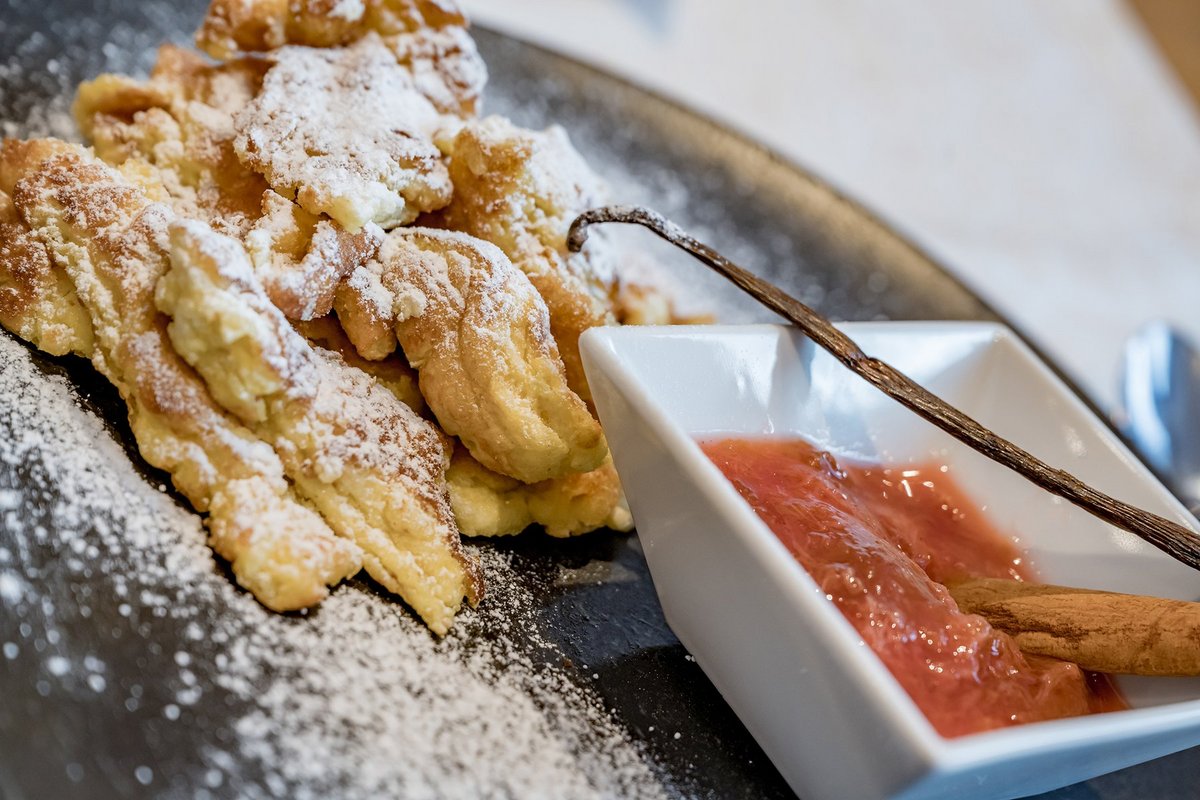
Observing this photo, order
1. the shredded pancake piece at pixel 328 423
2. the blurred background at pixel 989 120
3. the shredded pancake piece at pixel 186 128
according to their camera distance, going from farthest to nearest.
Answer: the blurred background at pixel 989 120, the shredded pancake piece at pixel 186 128, the shredded pancake piece at pixel 328 423

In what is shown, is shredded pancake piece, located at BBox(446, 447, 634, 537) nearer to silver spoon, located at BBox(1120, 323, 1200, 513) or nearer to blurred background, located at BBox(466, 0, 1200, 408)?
silver spoon, located at BBox(1120, 323, 1200, 513)

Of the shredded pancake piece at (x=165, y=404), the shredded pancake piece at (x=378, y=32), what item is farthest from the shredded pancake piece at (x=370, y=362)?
the shredded pancake piece at (x=378, y=32)

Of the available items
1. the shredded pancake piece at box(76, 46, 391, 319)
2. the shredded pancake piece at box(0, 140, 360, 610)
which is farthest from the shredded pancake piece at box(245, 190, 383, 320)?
the shredded pancake piece at box(0, 140, 360, 610)

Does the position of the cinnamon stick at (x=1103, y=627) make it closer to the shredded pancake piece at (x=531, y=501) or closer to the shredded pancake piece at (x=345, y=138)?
the shredded pancake piece at (x=531, y=501)

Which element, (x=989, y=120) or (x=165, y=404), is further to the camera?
(x=989, y=120)

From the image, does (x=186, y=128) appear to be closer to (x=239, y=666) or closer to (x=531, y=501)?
(x=531, y=501)

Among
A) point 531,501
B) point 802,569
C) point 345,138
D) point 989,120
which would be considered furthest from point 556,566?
point 989,120
